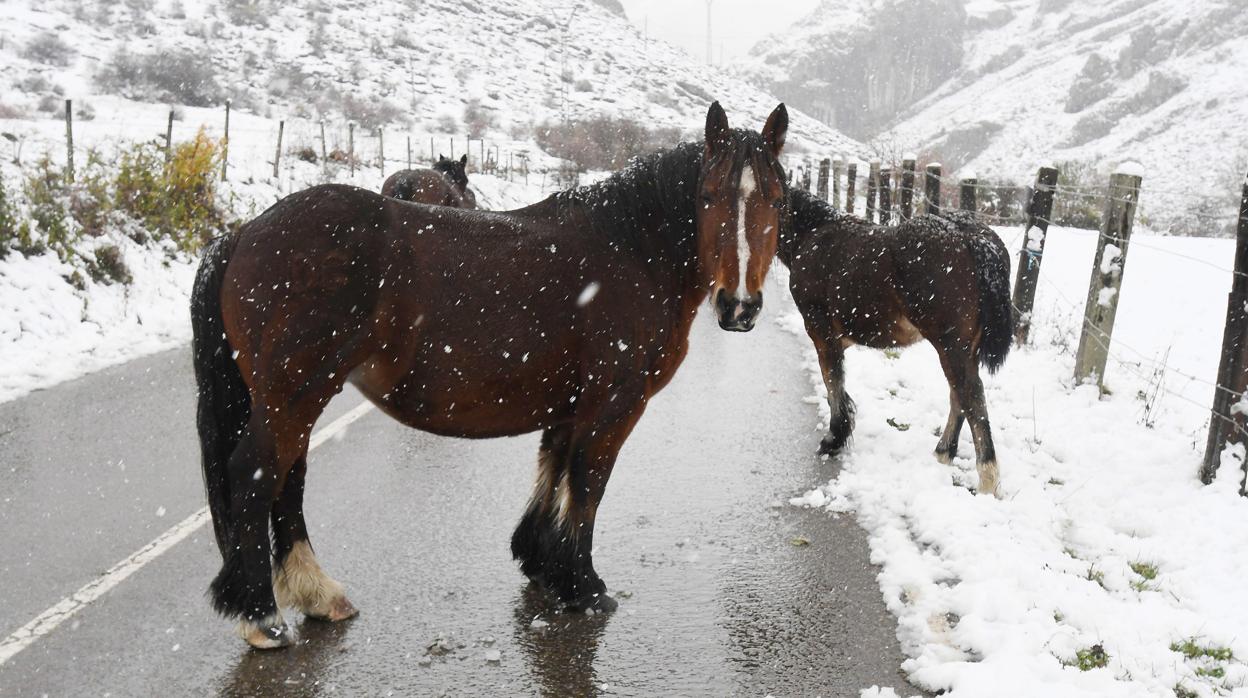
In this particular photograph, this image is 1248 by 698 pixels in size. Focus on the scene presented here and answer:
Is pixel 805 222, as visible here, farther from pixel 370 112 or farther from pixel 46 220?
pixel 370 112

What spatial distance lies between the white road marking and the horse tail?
2.62 feet

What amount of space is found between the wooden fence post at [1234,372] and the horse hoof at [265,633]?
17.2ft

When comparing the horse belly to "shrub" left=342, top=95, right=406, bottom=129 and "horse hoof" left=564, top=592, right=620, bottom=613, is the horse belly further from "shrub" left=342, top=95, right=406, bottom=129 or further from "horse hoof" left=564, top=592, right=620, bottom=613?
"shrub" left=342, top=95, right=406, bottom=129

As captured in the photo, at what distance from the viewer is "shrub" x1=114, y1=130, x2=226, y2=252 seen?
39.8ft

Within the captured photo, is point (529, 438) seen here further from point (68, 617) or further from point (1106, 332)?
point (1106, 332)

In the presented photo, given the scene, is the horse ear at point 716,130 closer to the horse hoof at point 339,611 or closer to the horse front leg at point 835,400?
the horse hoof at point 339,611

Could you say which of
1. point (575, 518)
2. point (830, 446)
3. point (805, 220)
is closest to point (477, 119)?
point (805, 220)

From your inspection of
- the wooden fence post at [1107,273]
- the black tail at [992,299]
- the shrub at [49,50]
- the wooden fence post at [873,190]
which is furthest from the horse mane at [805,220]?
the shrub at [49,50]

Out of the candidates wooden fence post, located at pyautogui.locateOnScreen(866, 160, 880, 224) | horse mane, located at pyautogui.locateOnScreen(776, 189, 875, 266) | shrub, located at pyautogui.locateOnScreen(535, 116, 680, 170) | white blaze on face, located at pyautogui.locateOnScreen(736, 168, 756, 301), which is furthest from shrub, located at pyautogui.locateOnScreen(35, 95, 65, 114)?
white blaze on face, located at pyautogui.locateOnScreen(736, 168, 756, 301)

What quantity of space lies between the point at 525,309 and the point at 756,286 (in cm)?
95

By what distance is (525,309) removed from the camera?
11.4 feet

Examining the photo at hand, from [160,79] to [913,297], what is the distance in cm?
3961

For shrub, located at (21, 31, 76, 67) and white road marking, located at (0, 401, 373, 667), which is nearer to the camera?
white road marking, located at (0, 401, 373, 667)

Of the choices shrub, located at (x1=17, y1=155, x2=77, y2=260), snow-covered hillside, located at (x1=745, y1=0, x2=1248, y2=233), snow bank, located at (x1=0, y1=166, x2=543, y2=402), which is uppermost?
snow-covered hillside, located at (x1=745, y1=0, x2=1248, y2=233)
